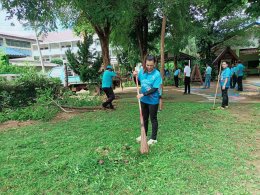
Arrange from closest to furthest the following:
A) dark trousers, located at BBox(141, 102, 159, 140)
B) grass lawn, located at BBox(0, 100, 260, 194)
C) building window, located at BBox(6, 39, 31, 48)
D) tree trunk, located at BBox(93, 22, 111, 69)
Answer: grass lawn, located at BBox(0, 100, 260, 194)
dark trousers, located at BBox(141, 102, 159, 140)
tree trunk, located at BBox(93, 22, 111, 69)
building window, located at BBox(6, 39, 31, 48)

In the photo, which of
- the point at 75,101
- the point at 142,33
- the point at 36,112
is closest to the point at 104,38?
the point at 142,33

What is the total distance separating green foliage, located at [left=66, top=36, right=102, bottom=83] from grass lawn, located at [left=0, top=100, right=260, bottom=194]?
8.87m

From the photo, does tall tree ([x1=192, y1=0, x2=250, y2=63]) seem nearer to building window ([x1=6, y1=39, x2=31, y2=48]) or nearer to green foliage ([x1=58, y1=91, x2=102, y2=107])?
green foliage ([x1=58, y1=91, x2=102, y2=107])

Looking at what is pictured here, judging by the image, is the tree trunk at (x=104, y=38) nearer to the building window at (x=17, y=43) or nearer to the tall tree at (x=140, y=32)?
the tall tree at (x=140, y=32)

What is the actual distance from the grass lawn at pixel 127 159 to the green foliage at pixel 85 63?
8865 millimetres

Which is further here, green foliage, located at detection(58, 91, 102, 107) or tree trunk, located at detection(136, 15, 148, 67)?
tree trunk, located at detection(136, 15, 148, 67)

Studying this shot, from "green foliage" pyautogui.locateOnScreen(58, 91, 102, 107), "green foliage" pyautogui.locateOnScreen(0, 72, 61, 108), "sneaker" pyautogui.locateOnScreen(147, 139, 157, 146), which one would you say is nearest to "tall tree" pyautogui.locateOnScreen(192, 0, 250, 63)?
"green foliage" pyautogui.locateOnScreen(58, 91, 102, 107)

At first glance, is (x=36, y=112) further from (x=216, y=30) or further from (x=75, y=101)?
(x=216, y=30)

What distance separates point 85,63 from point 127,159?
12.3 m

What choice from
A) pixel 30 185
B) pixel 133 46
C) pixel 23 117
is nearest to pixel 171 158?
pixel 30 185

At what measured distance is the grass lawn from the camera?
3.51 metres

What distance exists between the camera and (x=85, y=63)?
15883mm

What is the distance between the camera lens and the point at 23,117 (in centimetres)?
820

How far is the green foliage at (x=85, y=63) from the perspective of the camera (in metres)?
15.6
